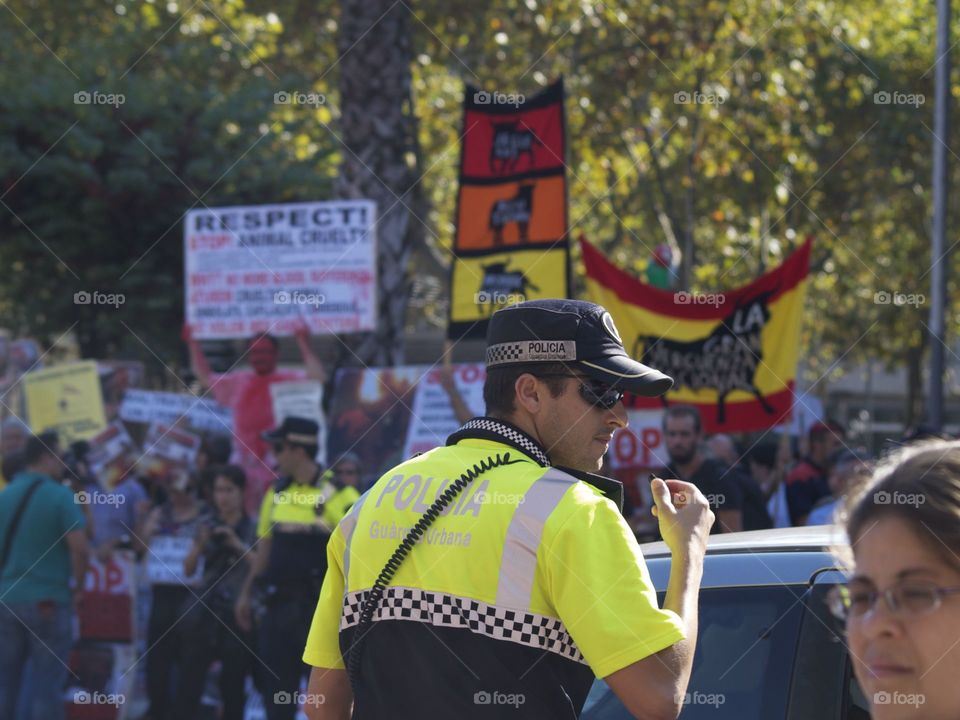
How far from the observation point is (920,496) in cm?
162

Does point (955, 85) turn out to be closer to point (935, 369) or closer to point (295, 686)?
point (935, 369)

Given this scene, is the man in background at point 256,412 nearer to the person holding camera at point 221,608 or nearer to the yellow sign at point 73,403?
the person holding camera at point 221,608

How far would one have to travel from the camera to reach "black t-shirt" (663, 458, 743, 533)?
20.9 feet

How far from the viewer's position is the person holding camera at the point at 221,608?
24.4 feet

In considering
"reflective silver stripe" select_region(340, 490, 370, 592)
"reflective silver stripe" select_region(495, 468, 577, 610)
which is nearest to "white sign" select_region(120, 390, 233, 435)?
"reflective silver stripe" select_region(340, 490, 370, 592)

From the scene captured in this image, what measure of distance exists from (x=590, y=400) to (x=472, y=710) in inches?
24.9

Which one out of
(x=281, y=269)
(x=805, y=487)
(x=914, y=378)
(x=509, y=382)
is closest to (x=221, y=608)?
(x=281, y=269)

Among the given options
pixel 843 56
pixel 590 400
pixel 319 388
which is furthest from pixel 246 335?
pixel 843 56

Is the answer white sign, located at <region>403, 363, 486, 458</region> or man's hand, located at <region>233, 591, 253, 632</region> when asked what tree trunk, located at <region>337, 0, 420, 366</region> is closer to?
white sign, located at <region>403, 363, 486, 458</region>

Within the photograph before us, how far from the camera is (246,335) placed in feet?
26.8
